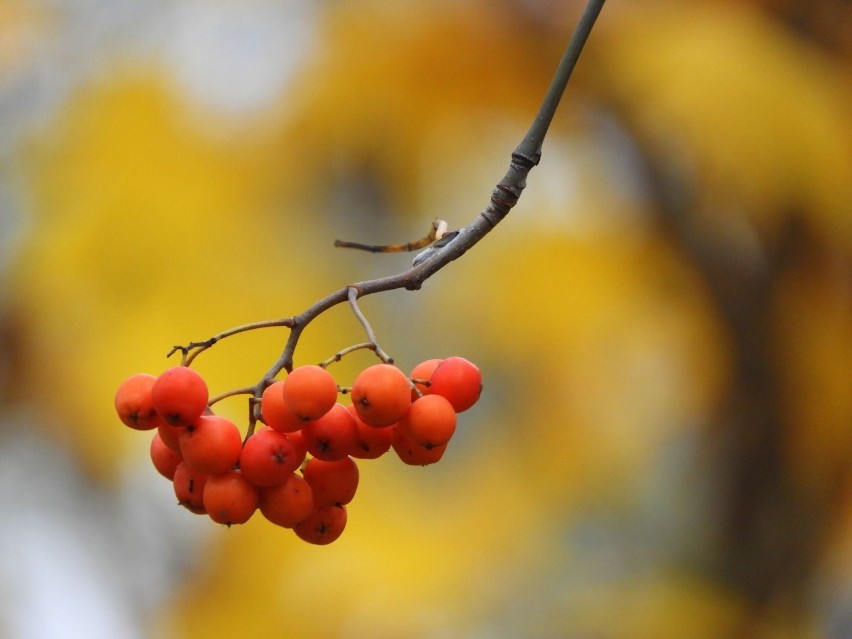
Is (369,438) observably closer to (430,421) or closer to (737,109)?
(430,421)

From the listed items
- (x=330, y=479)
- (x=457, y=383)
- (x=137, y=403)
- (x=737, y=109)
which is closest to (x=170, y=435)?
(x=137, y=403)

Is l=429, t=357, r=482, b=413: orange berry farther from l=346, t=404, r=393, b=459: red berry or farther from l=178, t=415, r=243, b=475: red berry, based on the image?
l=178, t=415, r=243, b=475: red berry

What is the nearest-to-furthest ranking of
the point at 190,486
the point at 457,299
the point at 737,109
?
the point at 190,486
the point at 457,299
the point at 737,109

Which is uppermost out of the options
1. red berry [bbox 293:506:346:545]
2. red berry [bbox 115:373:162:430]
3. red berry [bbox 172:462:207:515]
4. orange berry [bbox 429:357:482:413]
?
orange berry [bbox 429:357:482:413]

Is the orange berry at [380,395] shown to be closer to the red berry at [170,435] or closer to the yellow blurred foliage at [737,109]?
the red berry at [170,435]

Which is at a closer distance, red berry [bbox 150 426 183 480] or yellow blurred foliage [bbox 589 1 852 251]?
red berry [bbox 150 426 183 480]

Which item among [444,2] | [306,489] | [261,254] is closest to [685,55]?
[444,2]

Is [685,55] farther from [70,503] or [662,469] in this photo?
[70,503]

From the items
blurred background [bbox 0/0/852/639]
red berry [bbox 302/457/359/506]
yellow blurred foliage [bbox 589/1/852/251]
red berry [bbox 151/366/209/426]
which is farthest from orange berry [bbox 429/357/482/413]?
yellow blurred foliage [bbox 589/1/852/251]
